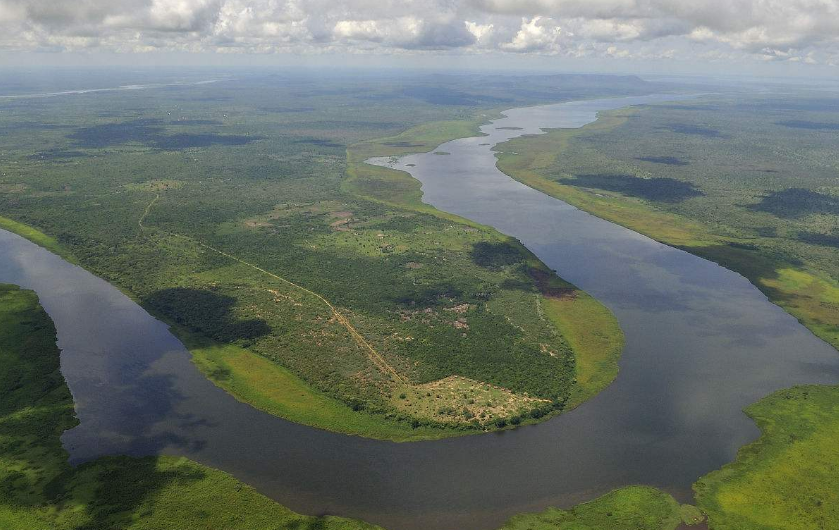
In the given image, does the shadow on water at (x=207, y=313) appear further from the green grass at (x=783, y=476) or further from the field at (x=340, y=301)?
the green grass at (x=783, y=476)

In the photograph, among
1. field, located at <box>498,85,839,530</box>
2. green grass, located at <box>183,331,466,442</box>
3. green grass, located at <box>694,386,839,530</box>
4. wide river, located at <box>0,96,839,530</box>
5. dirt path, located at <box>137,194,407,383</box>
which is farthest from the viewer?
dirt path, located at <box>137,194,407,383</box>

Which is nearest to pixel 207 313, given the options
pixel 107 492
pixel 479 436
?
pixel 107 492

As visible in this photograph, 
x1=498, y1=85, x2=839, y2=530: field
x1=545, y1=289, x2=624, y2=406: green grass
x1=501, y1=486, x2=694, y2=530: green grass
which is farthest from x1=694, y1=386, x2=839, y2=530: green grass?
x1=545, y1=289, x2=624, y2=406: green grass

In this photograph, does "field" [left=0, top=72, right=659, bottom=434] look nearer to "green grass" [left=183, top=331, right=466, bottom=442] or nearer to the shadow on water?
Answer: "green grass" [left=183, top=331, right=466, bottom=442]

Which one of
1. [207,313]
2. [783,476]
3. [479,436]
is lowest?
[783,476]

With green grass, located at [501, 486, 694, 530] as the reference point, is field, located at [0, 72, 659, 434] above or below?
above

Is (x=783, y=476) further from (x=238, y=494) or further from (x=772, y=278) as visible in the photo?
(x=772, y=278)
